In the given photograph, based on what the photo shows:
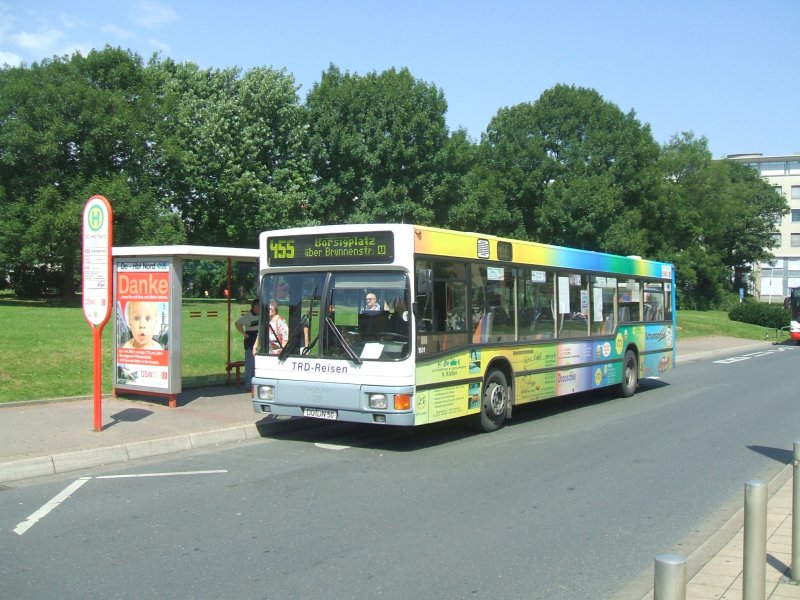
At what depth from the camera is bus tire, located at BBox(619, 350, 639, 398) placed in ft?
52.5

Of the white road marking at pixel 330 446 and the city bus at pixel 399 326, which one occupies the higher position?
the city bus at pixel 399 326

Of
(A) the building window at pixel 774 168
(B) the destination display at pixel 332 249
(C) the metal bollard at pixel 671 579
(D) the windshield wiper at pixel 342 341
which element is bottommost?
(C) the metal bollard at pixel 671 579

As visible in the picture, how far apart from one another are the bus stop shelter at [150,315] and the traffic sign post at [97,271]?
1.63 meters

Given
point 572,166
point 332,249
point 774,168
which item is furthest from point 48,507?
point 774,168

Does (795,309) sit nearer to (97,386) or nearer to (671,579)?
(97,386)

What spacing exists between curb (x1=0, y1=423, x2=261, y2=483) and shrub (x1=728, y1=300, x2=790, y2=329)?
160 feet

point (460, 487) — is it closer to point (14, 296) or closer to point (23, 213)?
point (23, 213)

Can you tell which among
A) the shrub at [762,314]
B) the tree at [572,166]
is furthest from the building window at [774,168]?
the tree at [572,166]

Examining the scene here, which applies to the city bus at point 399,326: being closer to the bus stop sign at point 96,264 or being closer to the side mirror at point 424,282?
the side mirror at point 424,282

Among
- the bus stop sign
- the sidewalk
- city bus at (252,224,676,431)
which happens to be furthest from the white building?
the bus stop sign

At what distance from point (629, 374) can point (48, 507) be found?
1237cm

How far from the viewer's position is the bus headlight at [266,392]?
33.6 ft

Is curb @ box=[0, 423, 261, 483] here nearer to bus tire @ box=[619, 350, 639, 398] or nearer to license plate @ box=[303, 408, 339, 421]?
license plate @ box=[303, 408, 339, 421]

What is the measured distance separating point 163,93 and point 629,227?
2989cm
